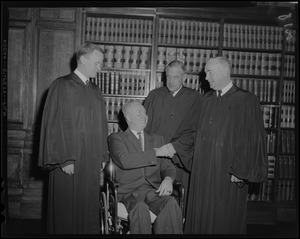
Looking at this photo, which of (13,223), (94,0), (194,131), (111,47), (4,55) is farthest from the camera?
(111,47)

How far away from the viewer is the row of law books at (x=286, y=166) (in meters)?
4.82

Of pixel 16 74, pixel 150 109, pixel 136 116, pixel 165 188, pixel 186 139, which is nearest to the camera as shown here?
pixel 165 188

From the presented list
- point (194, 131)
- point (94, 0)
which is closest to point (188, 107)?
point (194, 131)

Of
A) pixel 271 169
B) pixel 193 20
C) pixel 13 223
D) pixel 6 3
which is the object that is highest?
pixel 193 20

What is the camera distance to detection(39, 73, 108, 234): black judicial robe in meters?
2.95

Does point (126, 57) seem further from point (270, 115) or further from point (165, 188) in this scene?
point (165, 188)

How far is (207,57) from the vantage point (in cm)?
477

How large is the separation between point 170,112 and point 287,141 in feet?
6.89

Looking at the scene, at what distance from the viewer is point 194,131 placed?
11.6 ft

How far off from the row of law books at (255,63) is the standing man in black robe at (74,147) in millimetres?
2407

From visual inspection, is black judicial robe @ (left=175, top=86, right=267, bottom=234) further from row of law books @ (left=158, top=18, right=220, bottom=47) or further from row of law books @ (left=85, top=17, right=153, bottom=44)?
row of law books @ (left=85, top=17, right=153, bottom=44)

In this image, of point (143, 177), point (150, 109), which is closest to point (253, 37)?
point (150, 109)

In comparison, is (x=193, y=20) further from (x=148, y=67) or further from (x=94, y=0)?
(x=94, y=0)

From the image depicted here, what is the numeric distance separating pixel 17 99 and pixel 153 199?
2581mm
